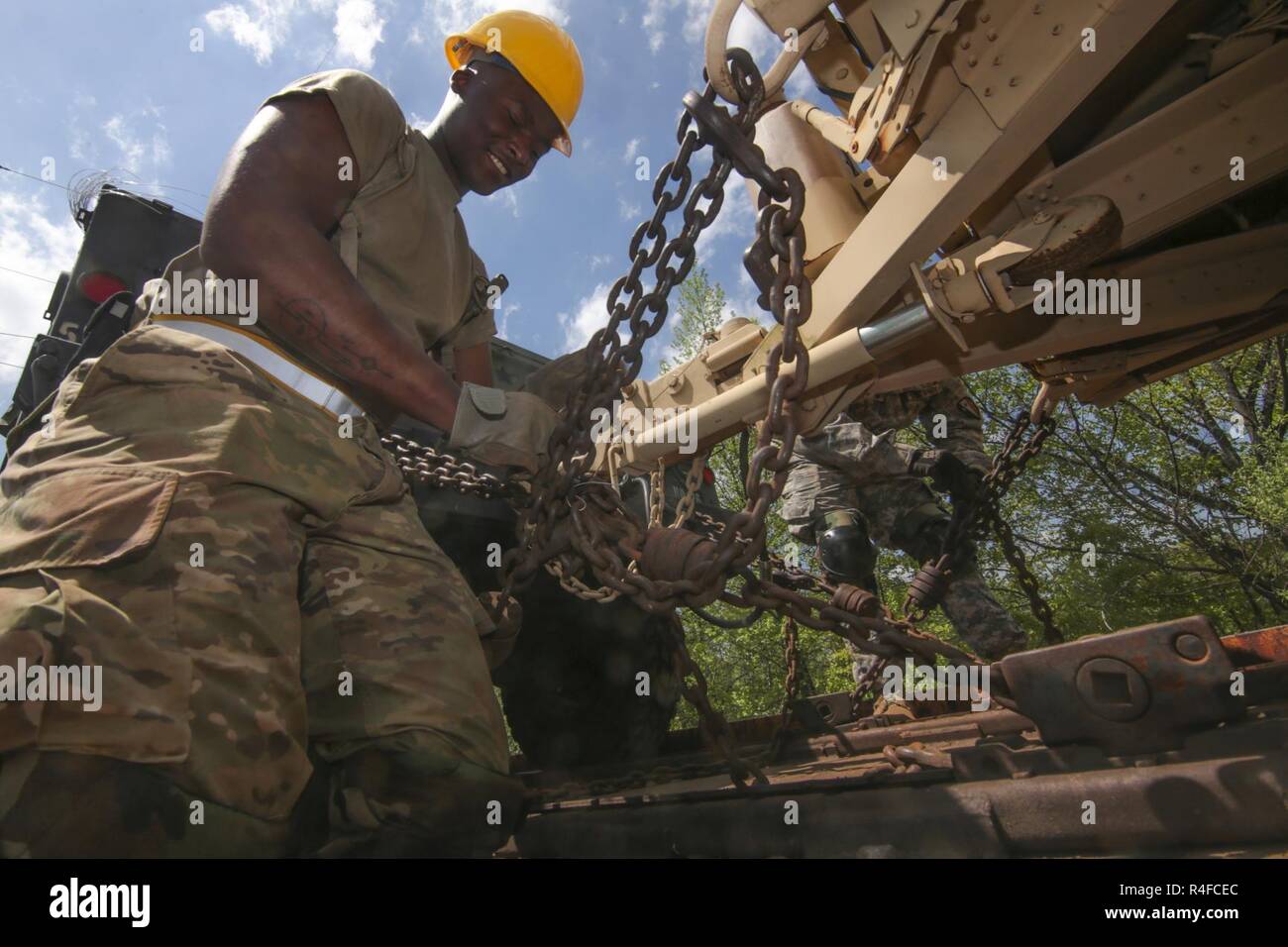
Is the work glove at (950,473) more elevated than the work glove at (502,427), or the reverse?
the work glove at (950,473)

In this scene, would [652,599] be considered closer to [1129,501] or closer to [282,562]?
[282,562]

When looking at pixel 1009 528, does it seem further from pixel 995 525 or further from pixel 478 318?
pixel 478 318

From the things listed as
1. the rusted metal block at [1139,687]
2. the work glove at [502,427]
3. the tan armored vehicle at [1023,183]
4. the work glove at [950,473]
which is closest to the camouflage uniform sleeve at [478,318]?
the tan armored vehicle at [1023,183]

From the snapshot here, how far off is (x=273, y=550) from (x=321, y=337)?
0.55 m

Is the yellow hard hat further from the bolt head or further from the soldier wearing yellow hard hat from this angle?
the bolt head

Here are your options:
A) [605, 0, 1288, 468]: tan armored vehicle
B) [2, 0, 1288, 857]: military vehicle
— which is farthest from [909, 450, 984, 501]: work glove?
[605, 0, 1288, 468]: tan armored vehicle

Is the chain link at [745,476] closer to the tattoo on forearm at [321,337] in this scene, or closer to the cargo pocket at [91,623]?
the tattoo on forearm at [321,337]

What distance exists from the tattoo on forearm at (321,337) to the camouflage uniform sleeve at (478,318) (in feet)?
3.81

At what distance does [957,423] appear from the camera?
5680 mm

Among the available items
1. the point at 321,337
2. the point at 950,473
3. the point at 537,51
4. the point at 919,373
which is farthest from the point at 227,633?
the point at 950,473

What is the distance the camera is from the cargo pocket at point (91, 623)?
1208 mm

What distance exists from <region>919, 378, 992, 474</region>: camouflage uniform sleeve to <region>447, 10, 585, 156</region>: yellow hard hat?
3.62 metres

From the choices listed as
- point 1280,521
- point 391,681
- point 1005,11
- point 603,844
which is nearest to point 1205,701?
point 603,844

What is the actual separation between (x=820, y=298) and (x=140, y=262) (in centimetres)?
342
